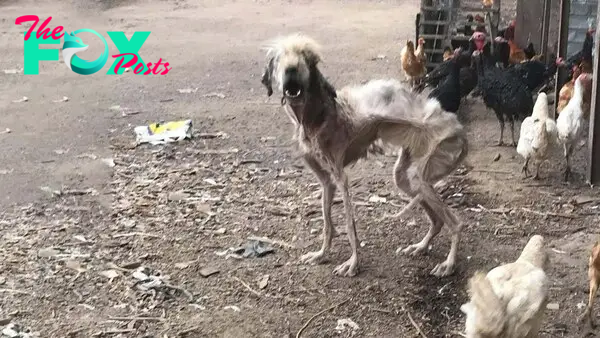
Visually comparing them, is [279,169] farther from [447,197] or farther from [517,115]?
[517,115]

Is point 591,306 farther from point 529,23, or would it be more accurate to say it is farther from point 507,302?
point 529,23

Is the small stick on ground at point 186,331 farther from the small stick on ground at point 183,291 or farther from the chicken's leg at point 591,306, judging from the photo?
the chicken's leg at point 591,306

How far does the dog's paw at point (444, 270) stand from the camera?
5.01 meters

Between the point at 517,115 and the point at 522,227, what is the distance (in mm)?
2061

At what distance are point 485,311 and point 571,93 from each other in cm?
461

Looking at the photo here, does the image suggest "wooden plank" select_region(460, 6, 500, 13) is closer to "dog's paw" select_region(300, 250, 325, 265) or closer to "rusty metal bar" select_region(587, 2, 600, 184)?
"rusty metal bar" select_region(587, 2, 600, 184)

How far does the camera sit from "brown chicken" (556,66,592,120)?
682 cm

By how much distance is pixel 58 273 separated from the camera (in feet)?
17.1

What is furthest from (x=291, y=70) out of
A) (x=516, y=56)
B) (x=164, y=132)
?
(x=516, y=56)

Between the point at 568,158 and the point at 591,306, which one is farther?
the point at 568,158

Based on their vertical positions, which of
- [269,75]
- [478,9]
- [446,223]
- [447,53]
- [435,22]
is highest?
[269,75]

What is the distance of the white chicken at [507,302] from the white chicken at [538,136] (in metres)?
2.78

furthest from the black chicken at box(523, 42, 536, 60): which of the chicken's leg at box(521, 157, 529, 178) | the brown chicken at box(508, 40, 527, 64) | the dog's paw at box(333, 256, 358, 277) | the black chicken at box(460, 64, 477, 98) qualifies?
the dog's paw at box(333, 256, 358, 277)

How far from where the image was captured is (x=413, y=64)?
9.20 metres
